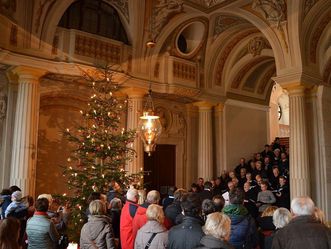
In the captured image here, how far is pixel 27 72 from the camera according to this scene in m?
8.92

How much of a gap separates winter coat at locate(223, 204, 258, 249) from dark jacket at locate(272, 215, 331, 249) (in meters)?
0.62

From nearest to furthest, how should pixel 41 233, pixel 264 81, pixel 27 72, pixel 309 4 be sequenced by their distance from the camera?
pixel 41 233 < pixel 27 72 < pixel 309 4 < pixel 264 81

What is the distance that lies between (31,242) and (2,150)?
19.2ft

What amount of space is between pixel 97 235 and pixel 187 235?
1.11 meters

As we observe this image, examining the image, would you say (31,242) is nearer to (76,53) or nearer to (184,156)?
(76,53)

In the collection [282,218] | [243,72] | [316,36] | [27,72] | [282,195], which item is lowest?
[282,195]

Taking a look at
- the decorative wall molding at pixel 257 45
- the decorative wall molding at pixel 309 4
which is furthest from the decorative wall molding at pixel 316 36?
the decorative wall molding at pixel 257 45

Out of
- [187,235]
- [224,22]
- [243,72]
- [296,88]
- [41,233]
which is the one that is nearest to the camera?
[187,235]

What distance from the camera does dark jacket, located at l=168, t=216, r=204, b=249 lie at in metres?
3.19

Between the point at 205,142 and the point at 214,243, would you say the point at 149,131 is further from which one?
the point at 214,243

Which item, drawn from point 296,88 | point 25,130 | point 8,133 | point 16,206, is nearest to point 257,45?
point 296,88

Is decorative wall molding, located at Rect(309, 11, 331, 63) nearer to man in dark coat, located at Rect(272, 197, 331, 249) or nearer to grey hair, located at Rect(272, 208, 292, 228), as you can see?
grey hair, located at Rect(272, 208, 292, 228)

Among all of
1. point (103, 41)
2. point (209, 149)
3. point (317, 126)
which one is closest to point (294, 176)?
point (317, 126)

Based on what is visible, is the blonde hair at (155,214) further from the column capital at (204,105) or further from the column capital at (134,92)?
the column capital at (204,105)
